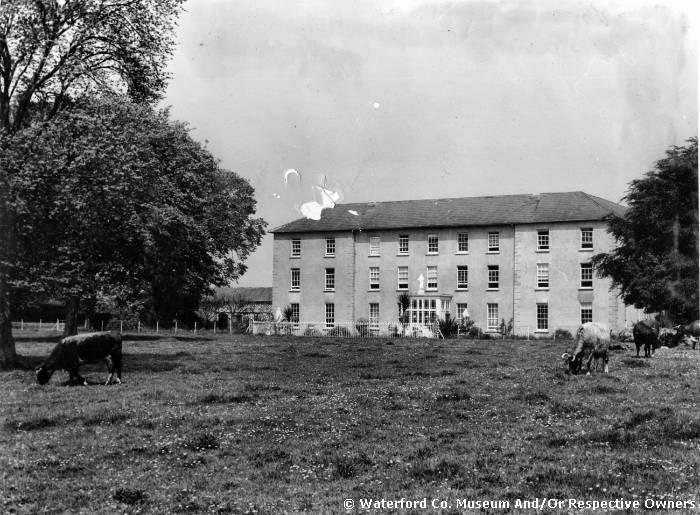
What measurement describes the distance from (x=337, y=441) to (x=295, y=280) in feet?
204

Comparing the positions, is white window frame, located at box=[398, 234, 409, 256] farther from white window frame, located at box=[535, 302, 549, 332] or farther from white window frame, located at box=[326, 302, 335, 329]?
white window frame, located at box=[535, 302, 549, 332]

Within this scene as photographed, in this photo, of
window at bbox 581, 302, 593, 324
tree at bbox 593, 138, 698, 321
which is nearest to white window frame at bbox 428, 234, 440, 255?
window at bbox 581, 302, 593, 324

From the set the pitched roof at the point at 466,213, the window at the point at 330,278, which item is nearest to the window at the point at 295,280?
the window at the point at 330,278

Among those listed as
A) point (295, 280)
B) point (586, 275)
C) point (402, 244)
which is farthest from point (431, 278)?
point (586, 275)

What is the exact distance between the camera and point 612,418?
1557 cm

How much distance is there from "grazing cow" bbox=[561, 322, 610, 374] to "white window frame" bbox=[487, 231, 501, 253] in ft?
149

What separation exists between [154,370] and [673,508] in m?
20.4

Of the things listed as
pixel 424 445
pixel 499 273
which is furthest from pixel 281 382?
pixel 499 273

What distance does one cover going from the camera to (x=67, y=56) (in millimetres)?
25578

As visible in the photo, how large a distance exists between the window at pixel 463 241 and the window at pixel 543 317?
925 cm

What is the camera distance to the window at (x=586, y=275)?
220 feet

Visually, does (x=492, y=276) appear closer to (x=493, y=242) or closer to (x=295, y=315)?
(x=493, y=242)

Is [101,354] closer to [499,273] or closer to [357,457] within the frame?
[357,457]

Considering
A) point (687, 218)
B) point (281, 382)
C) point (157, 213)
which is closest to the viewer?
point (281, 382)
